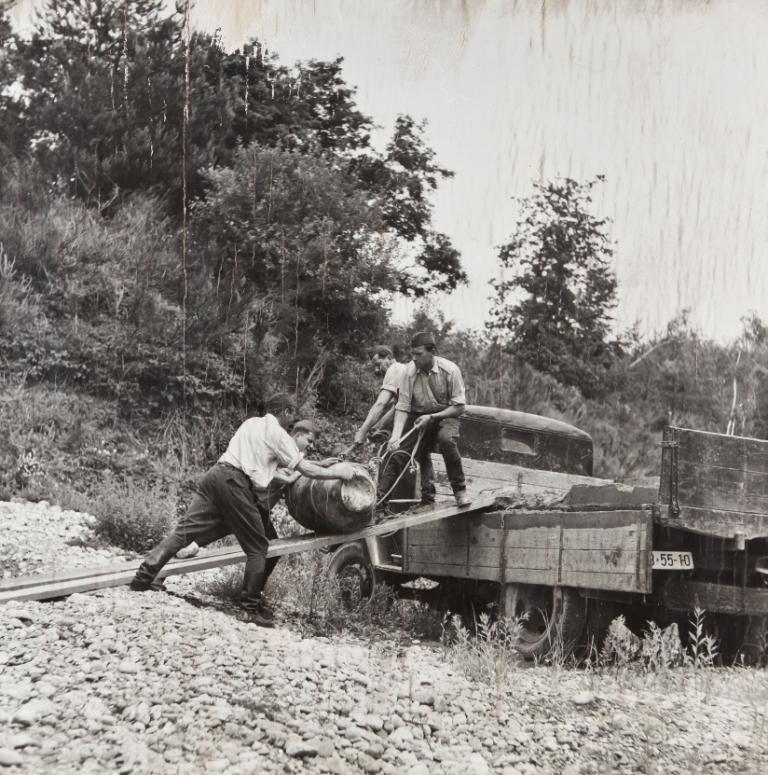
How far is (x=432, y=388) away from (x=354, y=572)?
217cm

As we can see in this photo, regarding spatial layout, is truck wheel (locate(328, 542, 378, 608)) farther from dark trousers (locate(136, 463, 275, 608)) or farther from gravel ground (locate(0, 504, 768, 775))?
gravel ground (locate(0, 504, 768, 775))

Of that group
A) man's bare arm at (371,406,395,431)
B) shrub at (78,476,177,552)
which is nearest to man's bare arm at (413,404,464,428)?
man's bare arm at (371,406,395,431)

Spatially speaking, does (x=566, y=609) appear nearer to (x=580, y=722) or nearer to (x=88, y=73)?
(x=580, y=722)

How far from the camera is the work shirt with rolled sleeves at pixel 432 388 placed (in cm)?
838

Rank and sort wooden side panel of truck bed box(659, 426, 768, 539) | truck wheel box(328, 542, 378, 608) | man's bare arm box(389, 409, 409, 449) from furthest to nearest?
1. truck wheel box(328, 542, 378, 608)
2. man's bare arm box(389, 409, 409, 449)
3. wooden side panel of truck bed box(659, 426, 768, 539)

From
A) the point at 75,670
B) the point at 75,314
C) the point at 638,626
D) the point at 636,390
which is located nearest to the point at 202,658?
the point at 75,670

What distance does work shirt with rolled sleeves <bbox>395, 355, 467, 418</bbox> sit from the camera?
27.5ft

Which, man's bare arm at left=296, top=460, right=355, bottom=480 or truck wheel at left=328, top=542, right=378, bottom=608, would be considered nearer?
man's bare arm at left=296, top=460, right=355, bottom=480

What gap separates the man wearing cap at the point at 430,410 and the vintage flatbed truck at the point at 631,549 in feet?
1.40

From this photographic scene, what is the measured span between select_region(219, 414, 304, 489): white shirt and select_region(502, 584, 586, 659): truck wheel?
209 cm

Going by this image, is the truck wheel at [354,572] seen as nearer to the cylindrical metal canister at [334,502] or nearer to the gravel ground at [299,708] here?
the cylindrical metal canister at [334,502]

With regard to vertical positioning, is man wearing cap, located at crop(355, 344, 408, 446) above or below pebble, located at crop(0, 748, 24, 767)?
above

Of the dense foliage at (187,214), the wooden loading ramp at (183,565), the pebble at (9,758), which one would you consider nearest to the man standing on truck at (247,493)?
the wooden loading ramp at (183,565)

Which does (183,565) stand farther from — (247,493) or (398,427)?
(398,427)
